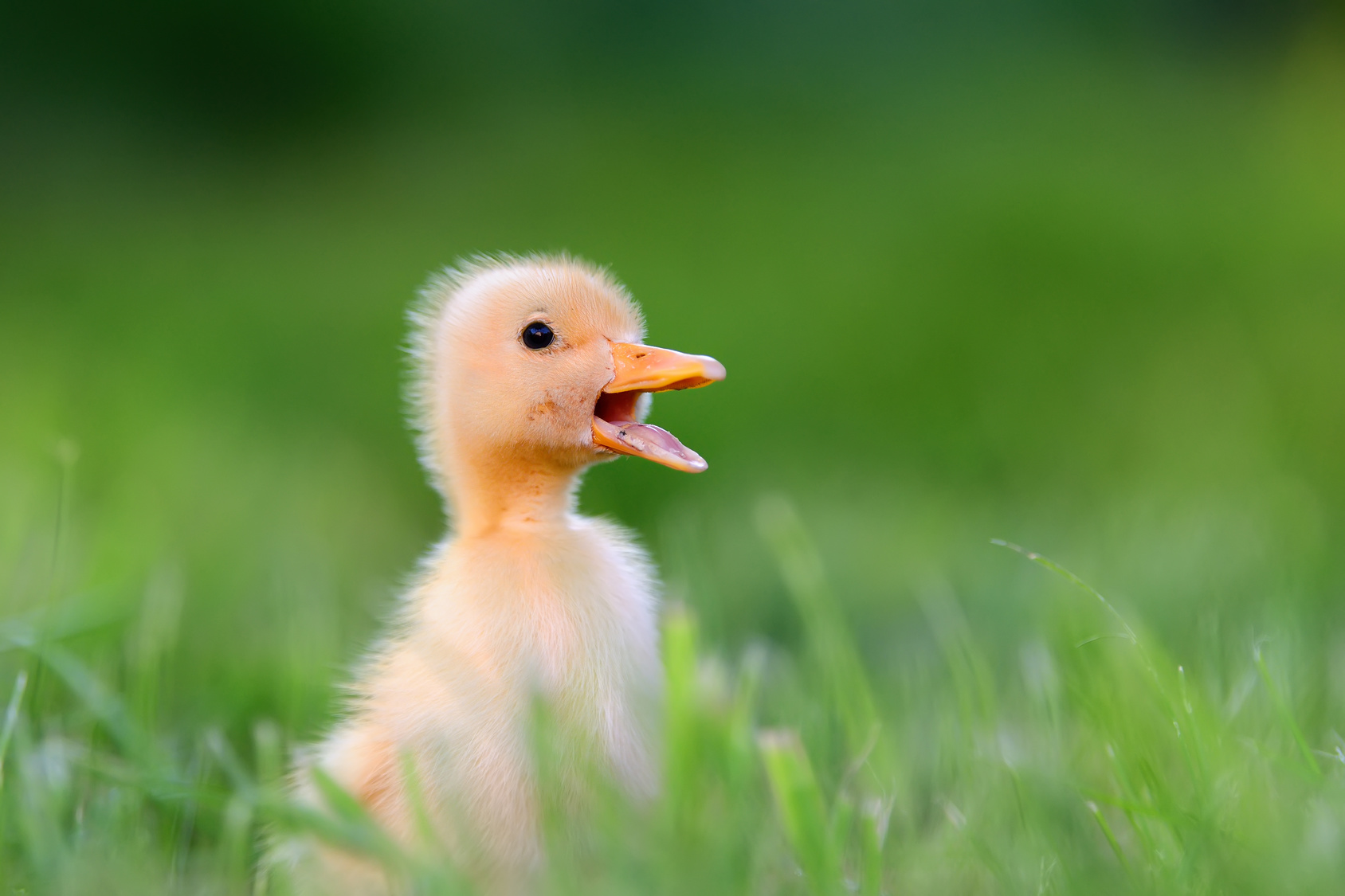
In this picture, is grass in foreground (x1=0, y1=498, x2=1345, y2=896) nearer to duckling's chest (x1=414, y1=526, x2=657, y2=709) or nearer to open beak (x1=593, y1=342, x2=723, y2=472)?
duckling's chest (x1=414, y1=526, x2=657, y2=709)

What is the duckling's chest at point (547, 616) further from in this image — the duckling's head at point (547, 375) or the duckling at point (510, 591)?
the duckling's head at point (547, 375)

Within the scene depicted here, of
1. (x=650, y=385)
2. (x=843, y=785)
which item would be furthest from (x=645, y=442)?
(x=843, y=785)

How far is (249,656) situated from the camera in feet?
9.22

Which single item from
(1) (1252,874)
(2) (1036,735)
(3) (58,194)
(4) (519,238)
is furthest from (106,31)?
(1) (1252,874)

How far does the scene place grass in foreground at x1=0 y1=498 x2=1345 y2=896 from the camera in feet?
4.49

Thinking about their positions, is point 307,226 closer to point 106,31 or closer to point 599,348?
point 106,31

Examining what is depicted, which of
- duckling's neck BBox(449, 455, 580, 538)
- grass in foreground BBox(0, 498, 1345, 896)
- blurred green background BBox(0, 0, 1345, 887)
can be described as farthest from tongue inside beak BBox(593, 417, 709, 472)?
blurred green background BBox(0, 0, 1345, 887)

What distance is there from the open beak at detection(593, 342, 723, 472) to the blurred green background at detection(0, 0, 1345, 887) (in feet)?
2.34

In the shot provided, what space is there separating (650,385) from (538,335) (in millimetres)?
204

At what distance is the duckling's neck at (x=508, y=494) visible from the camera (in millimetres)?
2090

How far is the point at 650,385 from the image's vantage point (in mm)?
2049

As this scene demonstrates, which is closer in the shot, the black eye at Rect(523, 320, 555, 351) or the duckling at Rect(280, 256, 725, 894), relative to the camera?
the duckling at Rect(280, 256, 725, 894)

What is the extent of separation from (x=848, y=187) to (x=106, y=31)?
5.29 meters

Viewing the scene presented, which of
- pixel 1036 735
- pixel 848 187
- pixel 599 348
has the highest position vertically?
pixel 848 187
